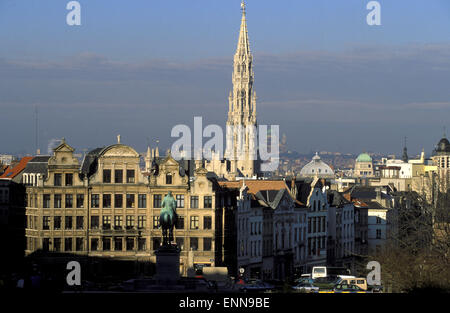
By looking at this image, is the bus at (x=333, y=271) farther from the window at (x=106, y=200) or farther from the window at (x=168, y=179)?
the window at (x=106, y=200)

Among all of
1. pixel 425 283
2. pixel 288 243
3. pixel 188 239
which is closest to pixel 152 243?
pixel 188 239

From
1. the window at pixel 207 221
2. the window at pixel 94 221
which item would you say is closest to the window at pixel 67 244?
the window at pixel 94 221

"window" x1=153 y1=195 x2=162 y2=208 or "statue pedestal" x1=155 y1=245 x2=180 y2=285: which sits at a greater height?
"window" x1=153 y1=195 x2=162 y2=208

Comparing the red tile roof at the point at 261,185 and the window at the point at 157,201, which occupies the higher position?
the red tile roof at the point at 261,185

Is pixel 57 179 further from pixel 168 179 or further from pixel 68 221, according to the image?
pixel 168 179

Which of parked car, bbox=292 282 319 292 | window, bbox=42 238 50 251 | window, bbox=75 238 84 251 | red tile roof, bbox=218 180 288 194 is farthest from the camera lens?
red tile roof, bbox=218 180 288 194

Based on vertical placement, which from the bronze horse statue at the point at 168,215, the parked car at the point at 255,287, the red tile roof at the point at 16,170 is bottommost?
the parked car at the point at 255,287

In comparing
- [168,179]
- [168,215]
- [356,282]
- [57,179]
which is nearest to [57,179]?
[57,179]

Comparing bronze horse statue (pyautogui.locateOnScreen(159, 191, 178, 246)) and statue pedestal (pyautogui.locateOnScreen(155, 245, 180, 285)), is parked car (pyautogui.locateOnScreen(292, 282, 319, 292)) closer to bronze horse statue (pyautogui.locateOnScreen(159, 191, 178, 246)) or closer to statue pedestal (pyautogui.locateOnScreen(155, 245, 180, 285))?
statue pedestal (pyautogui.locateOnScreen(155, 245, 180, 285))

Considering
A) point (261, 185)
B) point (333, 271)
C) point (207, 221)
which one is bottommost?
point (333, 271)

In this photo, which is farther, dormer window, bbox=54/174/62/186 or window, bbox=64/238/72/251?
window, bbox=64/238/72/251

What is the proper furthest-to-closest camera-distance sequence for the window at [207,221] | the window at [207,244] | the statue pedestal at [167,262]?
the window at [207,221] → the window at [207,244] → the statue pedestal at [167,262]

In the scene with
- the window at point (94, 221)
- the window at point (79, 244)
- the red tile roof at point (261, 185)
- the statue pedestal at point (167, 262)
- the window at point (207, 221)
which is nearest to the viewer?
the statue pedestal at point (167, 262)

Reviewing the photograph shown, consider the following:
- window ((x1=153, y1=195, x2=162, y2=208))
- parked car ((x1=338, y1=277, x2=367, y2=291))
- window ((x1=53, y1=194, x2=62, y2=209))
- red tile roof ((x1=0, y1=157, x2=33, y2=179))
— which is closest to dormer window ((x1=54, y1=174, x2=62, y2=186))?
window ((x1=53, y1=194, x2=62, y2=209))
